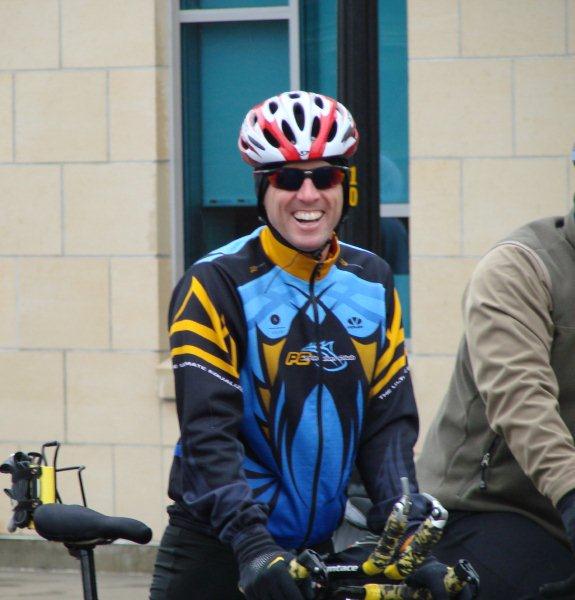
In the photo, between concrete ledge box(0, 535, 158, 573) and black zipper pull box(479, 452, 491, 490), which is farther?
concrete ledge box(0, 535, 158, 573)

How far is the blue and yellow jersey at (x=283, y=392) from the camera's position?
3508 millimetres

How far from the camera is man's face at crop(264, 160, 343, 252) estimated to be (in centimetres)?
366

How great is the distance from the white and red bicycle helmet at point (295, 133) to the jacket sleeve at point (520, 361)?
19.2 inches

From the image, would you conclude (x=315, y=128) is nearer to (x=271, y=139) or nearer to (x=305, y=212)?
(x=271, y=139)

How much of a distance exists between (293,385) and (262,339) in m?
0.13

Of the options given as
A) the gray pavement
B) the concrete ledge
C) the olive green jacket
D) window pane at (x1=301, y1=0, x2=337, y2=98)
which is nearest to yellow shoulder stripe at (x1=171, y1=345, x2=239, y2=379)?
the olive green jacket

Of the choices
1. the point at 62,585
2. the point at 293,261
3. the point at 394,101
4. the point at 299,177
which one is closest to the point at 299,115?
the point at 299,177

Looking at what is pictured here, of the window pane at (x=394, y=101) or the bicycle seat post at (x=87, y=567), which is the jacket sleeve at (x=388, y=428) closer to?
the bicycle seat post at (x=87, y=567)

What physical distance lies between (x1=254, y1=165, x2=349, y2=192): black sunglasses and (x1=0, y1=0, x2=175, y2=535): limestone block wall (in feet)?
17.8

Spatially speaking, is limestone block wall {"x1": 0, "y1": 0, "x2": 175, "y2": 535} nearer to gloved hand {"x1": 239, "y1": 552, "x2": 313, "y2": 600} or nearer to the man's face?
the man's face

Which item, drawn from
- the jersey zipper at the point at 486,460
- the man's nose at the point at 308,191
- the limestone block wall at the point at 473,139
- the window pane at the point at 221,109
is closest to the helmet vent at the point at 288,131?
the man's nose at the point at 308,191

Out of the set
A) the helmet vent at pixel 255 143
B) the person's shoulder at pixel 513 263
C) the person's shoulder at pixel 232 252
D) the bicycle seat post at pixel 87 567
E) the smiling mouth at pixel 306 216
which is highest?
the helmet vent at pixel 255 143

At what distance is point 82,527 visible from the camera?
3.45m

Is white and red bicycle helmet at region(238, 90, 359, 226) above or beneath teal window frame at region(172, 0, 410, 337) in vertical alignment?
beneath
